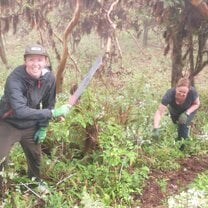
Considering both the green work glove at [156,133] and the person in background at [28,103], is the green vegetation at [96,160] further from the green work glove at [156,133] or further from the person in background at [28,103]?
the person in background at [28,103]

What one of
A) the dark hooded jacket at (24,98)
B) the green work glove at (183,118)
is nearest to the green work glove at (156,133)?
the green work glove at (183,118)

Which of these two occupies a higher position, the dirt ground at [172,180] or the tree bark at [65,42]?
the tree bark at [65,42]

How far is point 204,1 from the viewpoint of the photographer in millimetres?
9086

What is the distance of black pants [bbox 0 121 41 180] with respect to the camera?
4484 mm

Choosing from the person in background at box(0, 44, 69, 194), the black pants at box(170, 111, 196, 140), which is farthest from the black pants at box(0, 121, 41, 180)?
the black pants at box(170, 111, 196, 140)

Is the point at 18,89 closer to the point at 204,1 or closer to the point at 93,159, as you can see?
the point at 93,159

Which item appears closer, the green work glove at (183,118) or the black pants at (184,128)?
the green work glove at (183,118)

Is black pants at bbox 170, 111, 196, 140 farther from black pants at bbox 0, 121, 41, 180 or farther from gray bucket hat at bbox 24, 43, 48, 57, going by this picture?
gray bucket hat at bbox 24, 43, 48, 57

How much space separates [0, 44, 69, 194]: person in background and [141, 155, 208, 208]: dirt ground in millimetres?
1820

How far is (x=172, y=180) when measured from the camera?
581 cm

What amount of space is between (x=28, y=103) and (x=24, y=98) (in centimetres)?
19

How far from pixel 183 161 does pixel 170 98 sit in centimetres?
116

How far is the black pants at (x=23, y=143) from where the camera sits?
4.48m

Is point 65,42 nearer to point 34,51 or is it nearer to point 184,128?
point 184,128
